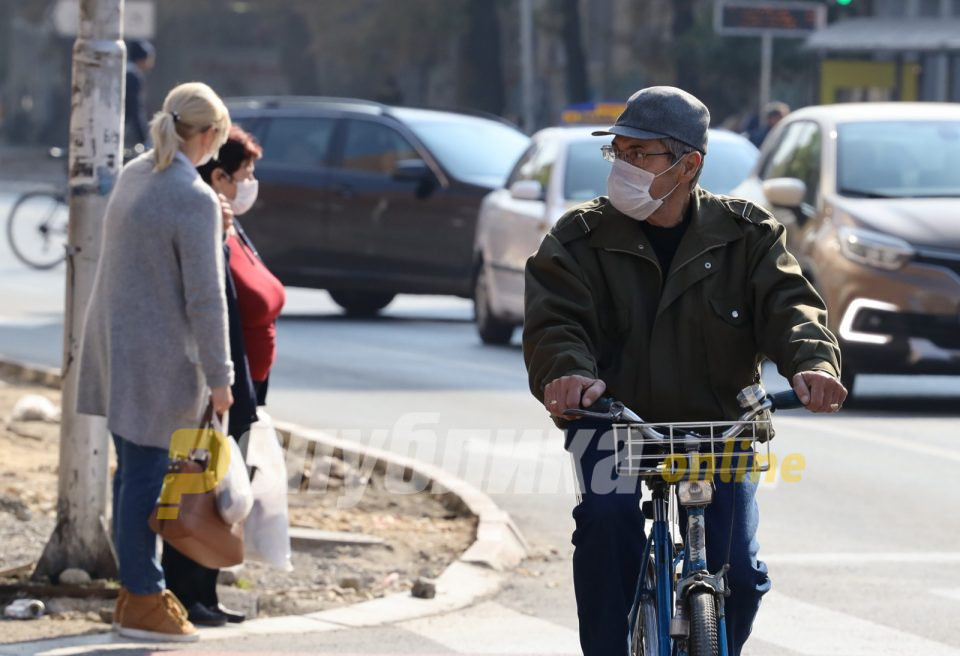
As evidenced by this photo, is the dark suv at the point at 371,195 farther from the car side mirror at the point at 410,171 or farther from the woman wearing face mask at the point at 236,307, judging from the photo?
the woman wearing face mask at the point at 236,307

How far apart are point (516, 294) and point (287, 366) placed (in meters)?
1.85

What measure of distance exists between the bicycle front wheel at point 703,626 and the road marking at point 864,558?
3.52 metres

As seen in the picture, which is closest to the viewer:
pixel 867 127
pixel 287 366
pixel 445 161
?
pixel 867 127

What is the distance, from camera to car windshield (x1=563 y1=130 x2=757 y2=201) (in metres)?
14.8

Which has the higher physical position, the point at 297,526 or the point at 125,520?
the point at 125,520

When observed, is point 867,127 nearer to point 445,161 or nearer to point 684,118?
point 445,161

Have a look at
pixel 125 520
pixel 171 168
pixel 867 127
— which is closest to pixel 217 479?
pixel 125 520

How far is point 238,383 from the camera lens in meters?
6.57

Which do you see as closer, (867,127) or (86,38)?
(86,38)

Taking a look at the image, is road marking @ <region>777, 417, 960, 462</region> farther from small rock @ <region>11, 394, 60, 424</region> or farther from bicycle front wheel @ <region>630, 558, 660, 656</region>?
bicycle front wheel @ <region>630, 558, 660, 656</region>

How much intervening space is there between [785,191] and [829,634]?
628 centimetres

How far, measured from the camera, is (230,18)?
214 ft

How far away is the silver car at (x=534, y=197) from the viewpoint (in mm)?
14789

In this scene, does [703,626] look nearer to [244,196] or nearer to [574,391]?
[574,391]
